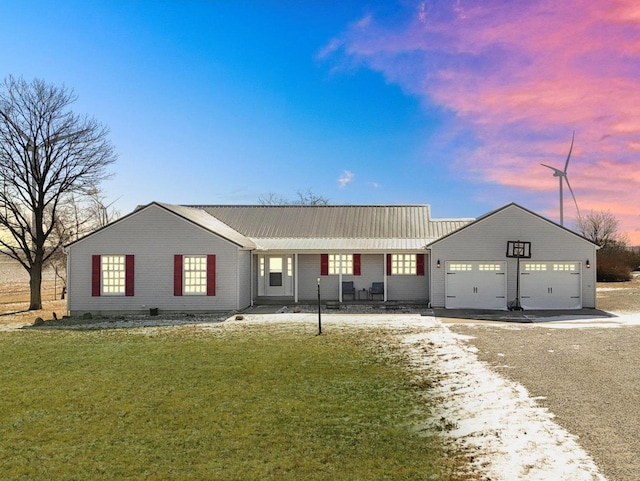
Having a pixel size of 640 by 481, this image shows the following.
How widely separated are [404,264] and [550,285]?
6.17 m

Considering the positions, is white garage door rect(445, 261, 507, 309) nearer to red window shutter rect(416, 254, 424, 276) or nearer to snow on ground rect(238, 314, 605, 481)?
red window shutter rect(416, 254, 424, 276)

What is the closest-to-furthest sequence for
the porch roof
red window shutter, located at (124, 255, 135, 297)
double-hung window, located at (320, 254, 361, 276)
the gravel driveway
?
the gravel driveway → red window shutter, located at (124, 255, 135, 297) → the porch roof → double-hung window, located at (320, 254, 361, 276)

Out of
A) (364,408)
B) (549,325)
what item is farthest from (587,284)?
(364,408)

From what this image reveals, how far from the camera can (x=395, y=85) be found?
23656mm

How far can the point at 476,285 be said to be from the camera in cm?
2127

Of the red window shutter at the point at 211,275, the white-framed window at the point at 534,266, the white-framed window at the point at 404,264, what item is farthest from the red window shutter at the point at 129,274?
the white-framed window at the point at 534,266

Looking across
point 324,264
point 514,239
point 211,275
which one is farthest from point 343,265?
point 514,239

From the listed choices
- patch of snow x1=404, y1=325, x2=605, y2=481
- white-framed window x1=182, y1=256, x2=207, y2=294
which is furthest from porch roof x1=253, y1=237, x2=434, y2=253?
patch of snow x1=404, y1=325, x2=605, y2=481

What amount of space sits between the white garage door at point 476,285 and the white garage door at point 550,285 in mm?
893

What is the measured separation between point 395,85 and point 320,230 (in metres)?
7.99

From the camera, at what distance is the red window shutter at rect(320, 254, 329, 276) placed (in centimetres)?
2384

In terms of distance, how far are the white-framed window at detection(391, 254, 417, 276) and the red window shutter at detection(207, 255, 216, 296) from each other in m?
8.11

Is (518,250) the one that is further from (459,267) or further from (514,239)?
(459,267)

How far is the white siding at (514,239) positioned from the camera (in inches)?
823
